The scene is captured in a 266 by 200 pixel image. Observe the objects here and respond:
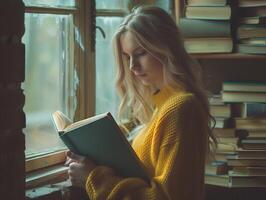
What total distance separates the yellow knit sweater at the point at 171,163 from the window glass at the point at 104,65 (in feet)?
2.40

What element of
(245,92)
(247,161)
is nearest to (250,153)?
(247,161)

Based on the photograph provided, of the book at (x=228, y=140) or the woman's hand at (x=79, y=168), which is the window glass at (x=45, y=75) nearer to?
the woman's hand at (x=79, y=168)

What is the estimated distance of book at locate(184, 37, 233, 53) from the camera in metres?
1.92

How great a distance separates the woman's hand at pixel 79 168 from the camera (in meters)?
1.26

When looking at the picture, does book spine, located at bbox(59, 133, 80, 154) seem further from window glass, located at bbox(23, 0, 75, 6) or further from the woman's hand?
window glass, located at bbox(23, 0, 75, 6)

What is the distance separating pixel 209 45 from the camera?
1.93 metres

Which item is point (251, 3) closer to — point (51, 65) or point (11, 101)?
point (51, 65)

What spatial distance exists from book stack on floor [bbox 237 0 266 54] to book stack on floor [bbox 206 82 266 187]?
14cm

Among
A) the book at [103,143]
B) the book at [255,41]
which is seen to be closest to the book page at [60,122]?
the book at [103,143]

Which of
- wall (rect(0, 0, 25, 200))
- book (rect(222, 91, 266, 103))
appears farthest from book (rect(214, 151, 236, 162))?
wall (rect(0, 0, 25, 200))

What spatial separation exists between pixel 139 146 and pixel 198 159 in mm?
184

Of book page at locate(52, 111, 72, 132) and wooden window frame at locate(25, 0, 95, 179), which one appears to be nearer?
book page at locate(52, 111, 72, 132)

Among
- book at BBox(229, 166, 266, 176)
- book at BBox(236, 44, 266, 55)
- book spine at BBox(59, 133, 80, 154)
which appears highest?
book at BBox(236, 44, 266, 55)

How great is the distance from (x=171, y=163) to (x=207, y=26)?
89 cm
